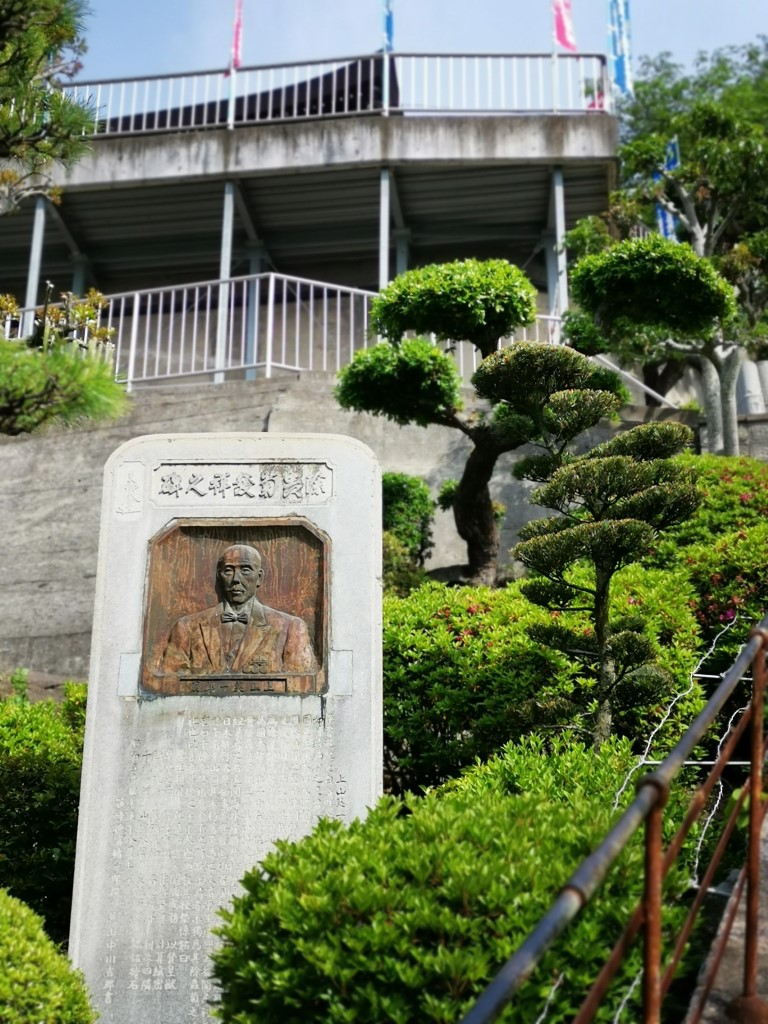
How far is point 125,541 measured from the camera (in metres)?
5.91

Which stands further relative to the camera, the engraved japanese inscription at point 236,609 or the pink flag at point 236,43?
the pink flag at point 236,43

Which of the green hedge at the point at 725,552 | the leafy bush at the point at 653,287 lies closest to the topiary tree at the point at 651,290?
the leafy bush at the point at 653,287

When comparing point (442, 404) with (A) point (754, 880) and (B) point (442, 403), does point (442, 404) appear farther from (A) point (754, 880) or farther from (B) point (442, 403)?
(A) point (754, 880)

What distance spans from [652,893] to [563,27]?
15.1 metres

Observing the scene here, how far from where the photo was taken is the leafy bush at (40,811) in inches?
244

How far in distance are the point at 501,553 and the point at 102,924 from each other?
19.7ft

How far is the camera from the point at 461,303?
906 cm

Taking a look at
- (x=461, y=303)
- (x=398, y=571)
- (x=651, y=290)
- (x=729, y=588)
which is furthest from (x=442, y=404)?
(x=729, y=588)

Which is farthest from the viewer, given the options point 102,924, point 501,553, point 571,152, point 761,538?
point 571,152

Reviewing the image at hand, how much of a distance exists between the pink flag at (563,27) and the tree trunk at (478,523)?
8583 millimetres

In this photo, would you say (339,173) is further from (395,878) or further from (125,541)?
(395,878)

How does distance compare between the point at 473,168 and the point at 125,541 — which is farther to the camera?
the point at 473,168

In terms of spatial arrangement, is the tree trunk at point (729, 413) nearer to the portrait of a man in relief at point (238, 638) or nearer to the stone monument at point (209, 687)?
the stone monument at point (209, 687)

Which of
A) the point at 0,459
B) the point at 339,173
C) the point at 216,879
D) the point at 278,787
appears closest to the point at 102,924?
the point at 216,879
